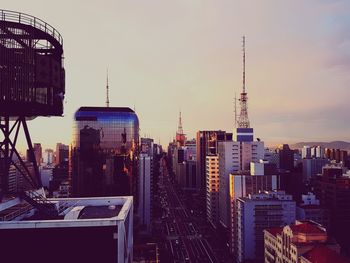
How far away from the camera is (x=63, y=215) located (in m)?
37.2

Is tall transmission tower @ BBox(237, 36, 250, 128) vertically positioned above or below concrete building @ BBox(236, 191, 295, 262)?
above

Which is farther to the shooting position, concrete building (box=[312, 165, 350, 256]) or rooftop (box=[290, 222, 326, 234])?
concrete building (box=[312, 165, 350, 256])

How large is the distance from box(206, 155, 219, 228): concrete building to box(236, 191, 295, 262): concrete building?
46.8 m

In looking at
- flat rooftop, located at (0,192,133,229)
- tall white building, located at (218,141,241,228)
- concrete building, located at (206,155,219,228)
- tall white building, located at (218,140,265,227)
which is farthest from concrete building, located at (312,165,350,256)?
flat rooftop, located at (0,192,133,229)

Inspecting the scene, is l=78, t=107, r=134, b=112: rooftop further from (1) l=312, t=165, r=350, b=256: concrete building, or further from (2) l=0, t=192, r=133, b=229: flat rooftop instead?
(2) l=0, t=192, r=133, b=229: flat rooftop

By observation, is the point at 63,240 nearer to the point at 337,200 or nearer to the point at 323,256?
the point at 323,256

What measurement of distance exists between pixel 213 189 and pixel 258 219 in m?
54.4

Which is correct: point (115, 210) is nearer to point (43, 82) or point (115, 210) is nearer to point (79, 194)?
point (43, 82)

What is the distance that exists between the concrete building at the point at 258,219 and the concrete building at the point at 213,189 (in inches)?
1844

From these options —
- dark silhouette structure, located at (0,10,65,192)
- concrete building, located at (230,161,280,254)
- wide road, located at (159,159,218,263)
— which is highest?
dark silhouette structure, located at (0,10,65,192)

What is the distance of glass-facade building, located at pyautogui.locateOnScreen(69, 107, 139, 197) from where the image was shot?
124m

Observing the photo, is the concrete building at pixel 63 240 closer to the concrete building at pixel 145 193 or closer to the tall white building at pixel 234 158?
the concrete building at pixel 145 193

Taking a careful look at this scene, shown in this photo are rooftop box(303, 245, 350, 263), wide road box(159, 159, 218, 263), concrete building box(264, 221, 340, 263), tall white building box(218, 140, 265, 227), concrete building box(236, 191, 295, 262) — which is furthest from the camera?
tall white building box(218, 140, 265, 227)

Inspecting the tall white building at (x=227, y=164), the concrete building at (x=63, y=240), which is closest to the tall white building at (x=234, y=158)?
the tall white building at (x=227, y=164)
